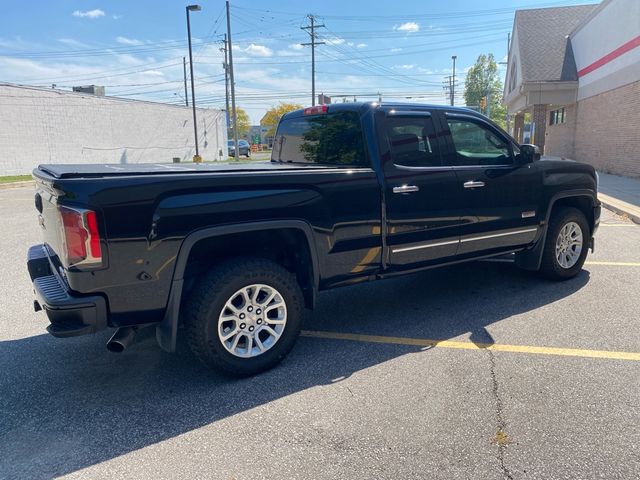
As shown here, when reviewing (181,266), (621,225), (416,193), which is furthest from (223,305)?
(621,225)

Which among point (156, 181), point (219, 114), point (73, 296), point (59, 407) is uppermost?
point (219, 114)

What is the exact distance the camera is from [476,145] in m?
4.75

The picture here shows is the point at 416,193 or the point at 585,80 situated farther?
the point at 585,80

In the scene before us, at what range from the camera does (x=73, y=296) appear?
9.59 ft

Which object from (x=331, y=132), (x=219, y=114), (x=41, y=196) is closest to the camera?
(x=41, y=196)

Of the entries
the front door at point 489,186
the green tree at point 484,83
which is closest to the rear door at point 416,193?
the front door at point 489,186

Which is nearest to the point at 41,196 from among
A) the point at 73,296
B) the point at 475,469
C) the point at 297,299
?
the point at 73,296

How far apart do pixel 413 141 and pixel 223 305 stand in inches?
86.3

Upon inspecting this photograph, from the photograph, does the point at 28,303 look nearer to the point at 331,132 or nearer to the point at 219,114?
the point at 331,132

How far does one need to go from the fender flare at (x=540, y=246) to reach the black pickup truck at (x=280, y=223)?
24mm

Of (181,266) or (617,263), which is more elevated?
(181,266)

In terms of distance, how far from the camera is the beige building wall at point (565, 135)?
80.4 feet

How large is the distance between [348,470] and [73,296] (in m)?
1.89

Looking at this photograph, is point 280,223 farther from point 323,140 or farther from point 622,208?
point 622,208
